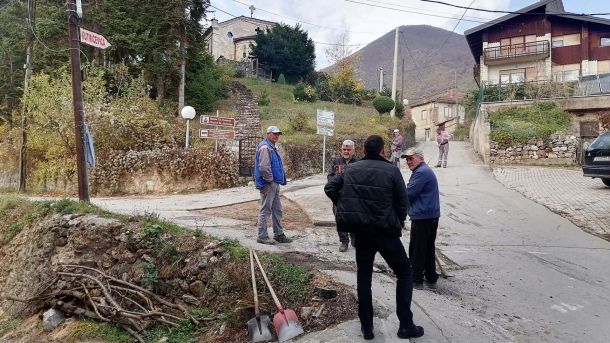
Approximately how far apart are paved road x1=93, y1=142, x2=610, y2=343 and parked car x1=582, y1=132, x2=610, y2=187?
209 centimetres

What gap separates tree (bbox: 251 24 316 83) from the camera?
140 ft

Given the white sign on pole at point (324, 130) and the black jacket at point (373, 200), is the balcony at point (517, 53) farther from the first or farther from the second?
the black jacket at point (373, 200)

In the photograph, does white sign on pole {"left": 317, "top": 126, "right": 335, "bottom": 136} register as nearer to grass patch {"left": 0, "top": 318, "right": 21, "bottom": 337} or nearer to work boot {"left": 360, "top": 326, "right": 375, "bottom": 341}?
grass patch {"left": 0, "top": 318, "right": 21, "bottom": 337}

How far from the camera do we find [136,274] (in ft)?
21.1

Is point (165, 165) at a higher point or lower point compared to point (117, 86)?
lower

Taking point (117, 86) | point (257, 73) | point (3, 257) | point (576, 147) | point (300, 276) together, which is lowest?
point (3, 257)

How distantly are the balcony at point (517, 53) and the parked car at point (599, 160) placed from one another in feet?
78.9

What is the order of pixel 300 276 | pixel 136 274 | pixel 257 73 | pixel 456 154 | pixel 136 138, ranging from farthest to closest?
pixel 257 73, pixel 456 154, pixel 136 138, pixel 136 274, pixel 300 276

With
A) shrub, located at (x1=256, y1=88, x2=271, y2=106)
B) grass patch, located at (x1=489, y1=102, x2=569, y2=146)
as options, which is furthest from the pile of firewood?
shrub, located at (x1=256, y1=88, x2=271, y2=106)

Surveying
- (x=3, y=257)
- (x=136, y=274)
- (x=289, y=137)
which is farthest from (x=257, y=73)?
(x=136, y=274)

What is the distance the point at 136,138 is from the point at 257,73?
89.4ft

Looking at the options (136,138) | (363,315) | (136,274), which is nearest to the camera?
(363,315)

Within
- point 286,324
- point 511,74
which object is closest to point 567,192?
point 286,324

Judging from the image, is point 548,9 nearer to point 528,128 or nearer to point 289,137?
point 528,128
